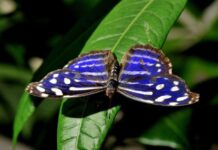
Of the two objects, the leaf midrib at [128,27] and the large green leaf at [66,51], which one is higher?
the leaf midrib at [128,27]

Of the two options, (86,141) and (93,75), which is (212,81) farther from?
(86,141)

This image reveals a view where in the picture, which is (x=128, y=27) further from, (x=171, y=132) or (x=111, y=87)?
(x=171, y=132)

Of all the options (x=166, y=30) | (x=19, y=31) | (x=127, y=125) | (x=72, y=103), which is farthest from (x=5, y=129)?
(x=166, y=30)

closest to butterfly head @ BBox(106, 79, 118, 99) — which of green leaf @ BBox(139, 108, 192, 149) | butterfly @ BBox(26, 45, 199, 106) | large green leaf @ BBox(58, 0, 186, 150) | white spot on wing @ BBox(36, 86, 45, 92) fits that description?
butterfly @ BBox(26, 45, 199, 106)

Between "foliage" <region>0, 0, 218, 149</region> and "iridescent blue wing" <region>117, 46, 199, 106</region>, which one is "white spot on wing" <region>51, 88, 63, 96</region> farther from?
"iridescent blue wing" <region>117, 46, 199, 106</region>

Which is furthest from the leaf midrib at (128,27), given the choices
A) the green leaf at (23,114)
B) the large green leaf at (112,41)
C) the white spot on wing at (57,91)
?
the green leaf at (23,114)

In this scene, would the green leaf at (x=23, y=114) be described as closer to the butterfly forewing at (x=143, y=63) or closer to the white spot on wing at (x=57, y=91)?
the white spot on wing at (x=57, y=91)

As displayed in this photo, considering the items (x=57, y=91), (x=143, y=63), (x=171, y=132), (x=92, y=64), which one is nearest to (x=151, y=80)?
(x=143, y=63)
